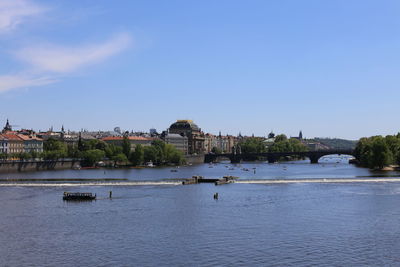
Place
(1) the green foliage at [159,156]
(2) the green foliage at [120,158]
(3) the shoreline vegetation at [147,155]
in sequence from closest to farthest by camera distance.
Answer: (3) the shoreline vegetation at [147,155], (2) the green foliage at [120,158], (1) the green foliage at [159,156]

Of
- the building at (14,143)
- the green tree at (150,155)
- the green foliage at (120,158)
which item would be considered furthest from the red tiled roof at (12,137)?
the green tree at (150,155)

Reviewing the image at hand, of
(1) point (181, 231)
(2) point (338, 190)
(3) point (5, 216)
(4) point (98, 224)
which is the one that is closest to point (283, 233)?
(1) point (181, 231)

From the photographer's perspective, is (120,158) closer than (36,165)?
No

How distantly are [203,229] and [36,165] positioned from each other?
114714 millimetres

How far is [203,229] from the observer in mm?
53406

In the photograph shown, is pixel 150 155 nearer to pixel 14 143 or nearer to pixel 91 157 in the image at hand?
pixel 91 157

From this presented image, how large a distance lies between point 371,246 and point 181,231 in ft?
51.5

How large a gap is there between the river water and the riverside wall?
65.8 m

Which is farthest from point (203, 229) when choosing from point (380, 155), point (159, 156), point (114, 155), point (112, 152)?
point (159, 156)

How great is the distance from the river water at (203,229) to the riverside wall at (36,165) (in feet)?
216

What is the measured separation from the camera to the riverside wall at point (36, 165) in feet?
490

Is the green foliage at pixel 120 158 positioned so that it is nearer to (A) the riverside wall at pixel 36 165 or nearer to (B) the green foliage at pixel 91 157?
(B) the green foliage at pixel 91 157

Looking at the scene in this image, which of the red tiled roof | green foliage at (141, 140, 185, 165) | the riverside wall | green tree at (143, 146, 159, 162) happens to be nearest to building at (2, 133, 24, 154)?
the red tiled roof

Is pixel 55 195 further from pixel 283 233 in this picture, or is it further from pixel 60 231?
pixel 283 233
